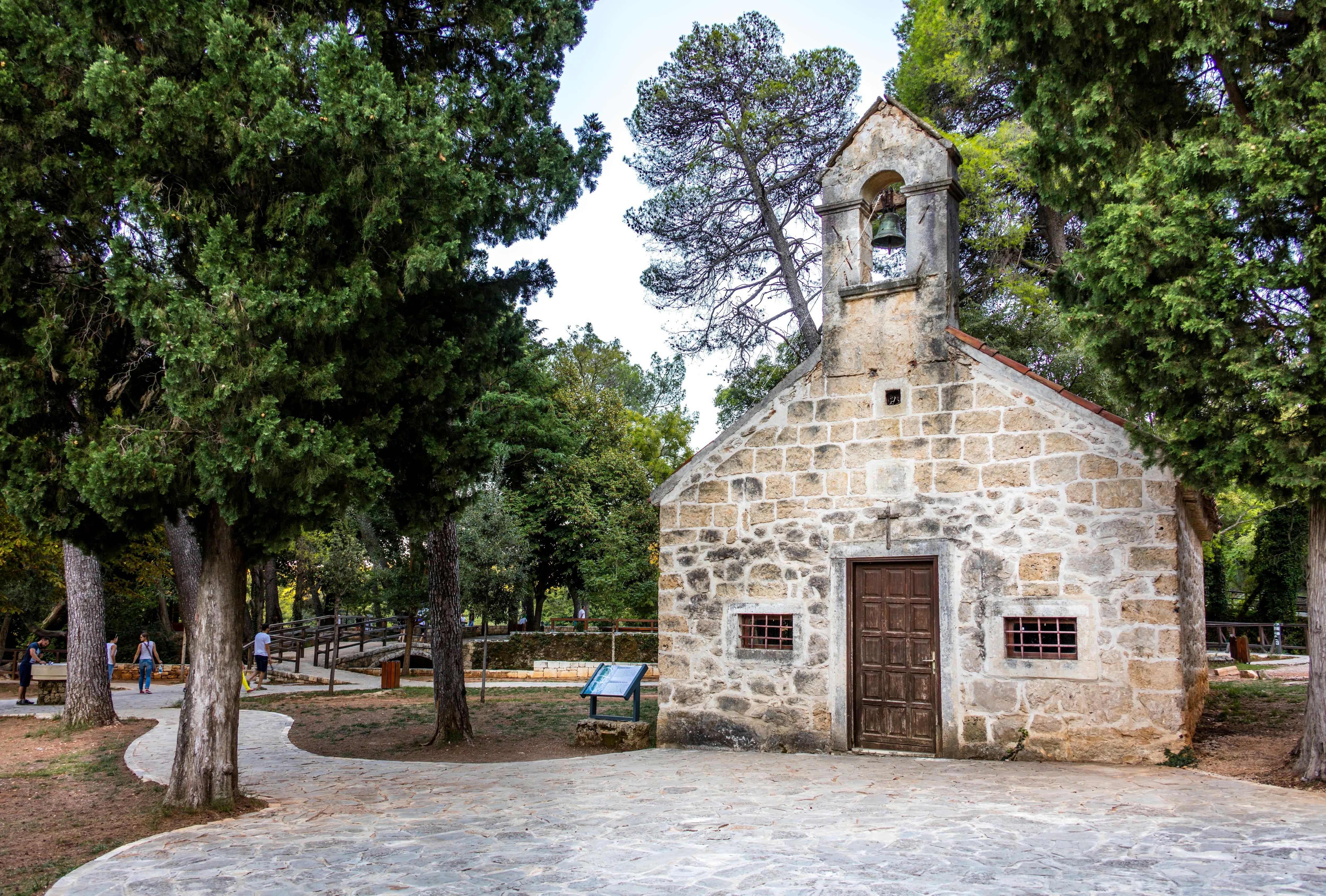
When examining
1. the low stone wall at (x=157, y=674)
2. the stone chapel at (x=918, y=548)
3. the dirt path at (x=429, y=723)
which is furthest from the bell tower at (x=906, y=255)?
the low stone wall at (x=157, y=674)

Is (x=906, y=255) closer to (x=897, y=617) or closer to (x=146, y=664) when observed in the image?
(x=897, y=617)

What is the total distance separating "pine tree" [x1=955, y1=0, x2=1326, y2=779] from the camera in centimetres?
646

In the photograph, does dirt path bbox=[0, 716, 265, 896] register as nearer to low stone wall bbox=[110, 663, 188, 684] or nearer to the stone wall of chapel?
the stone wall of chapel

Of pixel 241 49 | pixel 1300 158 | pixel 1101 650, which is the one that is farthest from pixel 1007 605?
pixel 241 49

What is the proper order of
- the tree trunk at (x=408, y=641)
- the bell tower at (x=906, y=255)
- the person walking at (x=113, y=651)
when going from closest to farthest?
the bell tower at (x=906, y=255) < the person walking at (x=113, y=651) < the tree trunk at (x=408, y=641)

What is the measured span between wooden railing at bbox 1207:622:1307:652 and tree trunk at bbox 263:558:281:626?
88.7 feet

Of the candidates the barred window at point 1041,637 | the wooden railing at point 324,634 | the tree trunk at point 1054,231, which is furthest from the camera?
the wooden railing at point 324,634

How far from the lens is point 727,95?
18234 millimetres

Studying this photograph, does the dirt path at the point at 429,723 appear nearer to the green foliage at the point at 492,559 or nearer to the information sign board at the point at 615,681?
the information sign board at the point at 615,681

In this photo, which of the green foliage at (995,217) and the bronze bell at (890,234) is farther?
the green foliage at (995,217)

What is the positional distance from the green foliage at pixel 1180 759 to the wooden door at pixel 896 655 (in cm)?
194

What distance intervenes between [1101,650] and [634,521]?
18.8 m

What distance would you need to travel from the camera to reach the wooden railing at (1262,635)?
21.5 meters

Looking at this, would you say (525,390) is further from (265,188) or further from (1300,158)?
(1300,158)
